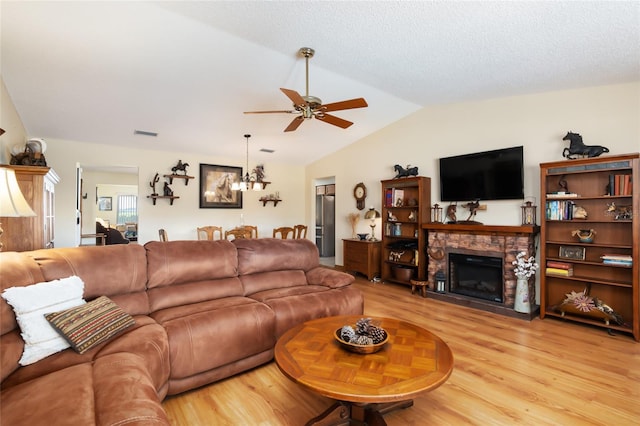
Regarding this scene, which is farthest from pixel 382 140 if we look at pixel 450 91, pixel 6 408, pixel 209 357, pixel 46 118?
pixel 6 408

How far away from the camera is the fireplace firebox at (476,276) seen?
429cm

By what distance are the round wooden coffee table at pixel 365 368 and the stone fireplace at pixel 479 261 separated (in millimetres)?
2605

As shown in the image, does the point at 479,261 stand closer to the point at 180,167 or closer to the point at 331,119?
the point at 331,119

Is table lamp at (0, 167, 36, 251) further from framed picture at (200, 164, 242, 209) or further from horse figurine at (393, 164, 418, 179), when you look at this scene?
horse figurine at (393, 164, 418, 179)

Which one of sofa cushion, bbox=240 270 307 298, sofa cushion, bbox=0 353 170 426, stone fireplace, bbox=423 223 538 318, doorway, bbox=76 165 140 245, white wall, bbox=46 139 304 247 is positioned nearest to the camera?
sofa cushion, bbox=0 353 170 426

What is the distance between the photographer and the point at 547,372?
2.52 m

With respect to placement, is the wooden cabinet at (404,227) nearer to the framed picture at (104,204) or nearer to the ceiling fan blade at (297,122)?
the ceiling fan blade at (297,122)

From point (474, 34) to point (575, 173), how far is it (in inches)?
86.7

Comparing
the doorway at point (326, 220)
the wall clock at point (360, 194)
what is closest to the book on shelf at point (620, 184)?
the wall clock at point (360, 194)

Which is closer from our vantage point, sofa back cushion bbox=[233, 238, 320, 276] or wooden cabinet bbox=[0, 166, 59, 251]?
wooden cabinet bbox=[0, 166, 59, 251]

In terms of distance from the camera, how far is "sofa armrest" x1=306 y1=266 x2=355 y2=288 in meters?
3.29

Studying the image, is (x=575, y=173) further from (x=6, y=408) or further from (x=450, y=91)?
(x=6, y=408)

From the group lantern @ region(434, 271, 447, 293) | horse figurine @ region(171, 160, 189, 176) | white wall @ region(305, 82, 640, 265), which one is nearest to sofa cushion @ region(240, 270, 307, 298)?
lantern @ region(434, 271, 447, 293)

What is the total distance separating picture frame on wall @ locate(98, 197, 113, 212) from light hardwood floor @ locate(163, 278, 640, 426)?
33.6 ft
